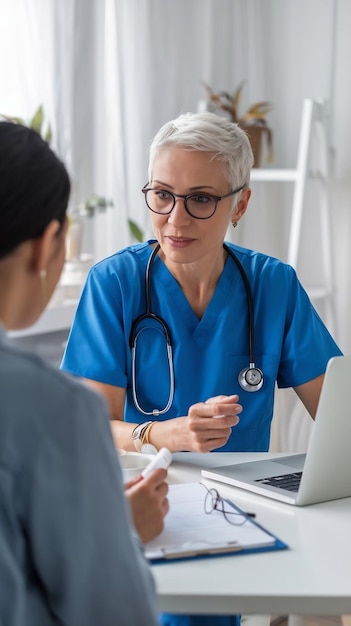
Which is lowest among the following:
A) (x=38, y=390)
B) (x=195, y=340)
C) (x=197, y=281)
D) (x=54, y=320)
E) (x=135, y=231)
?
(x=54, y=320)

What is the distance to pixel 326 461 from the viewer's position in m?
1.35

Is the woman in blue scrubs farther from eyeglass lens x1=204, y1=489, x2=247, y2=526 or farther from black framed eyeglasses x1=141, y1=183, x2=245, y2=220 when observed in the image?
eyeglass lens x1=204, y1=489, x2=247, y2=526

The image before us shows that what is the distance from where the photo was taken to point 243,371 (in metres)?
1.91

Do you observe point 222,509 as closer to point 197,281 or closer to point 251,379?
point 251,379

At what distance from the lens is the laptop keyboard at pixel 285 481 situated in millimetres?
1460

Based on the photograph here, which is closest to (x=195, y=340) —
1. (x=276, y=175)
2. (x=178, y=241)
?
(x=178, y=241)

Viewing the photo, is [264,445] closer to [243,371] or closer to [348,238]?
[243,371]

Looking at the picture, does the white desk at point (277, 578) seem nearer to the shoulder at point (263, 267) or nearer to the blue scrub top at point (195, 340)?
the blue scrub top at point (195, 340)

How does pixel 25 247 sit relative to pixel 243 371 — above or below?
above

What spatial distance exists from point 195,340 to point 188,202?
0.29 meters

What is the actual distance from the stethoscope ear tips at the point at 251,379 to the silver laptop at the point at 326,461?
1.31 feet

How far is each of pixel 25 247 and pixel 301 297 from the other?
113cm

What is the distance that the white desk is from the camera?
1.06 metres

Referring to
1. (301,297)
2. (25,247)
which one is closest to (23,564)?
(25,247)
